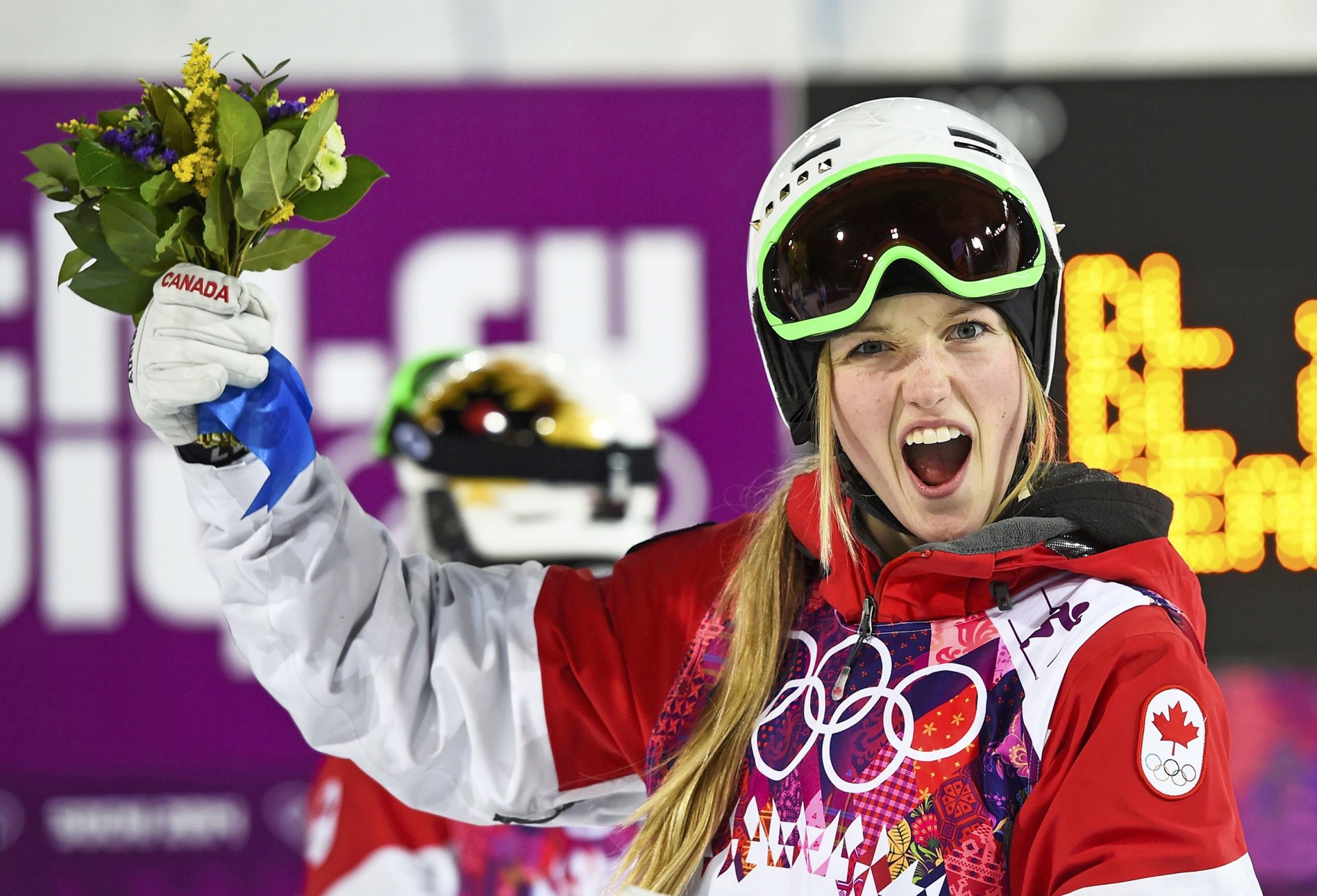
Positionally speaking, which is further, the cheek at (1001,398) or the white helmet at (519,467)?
the white helmet at (519,467)

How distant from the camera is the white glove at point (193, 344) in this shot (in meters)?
1.41

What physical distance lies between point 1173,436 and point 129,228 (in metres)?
3.04

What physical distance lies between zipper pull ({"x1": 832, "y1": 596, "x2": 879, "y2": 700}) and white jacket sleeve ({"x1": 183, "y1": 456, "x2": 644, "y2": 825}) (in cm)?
37

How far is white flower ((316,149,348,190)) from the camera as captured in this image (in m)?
1.52

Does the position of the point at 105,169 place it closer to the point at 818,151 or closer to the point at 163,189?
the point at 163,189

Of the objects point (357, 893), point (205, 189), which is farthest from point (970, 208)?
point (357, 893)

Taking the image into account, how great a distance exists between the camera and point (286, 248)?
157 cm

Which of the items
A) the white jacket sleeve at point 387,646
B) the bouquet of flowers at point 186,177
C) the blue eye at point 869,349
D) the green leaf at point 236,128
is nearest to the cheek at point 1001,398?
the blue eye at point 869,349

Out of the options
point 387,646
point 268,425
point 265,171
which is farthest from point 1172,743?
point 265,171

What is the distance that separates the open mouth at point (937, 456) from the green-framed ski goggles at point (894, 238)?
0.15 metres

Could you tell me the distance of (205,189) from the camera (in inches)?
57.8

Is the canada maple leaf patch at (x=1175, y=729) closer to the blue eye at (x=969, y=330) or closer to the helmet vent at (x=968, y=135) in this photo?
the blue eye at (x=969, y=330)

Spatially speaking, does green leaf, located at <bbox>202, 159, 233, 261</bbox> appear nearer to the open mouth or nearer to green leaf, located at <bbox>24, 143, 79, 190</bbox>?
green leaf, located at <bbox>24, 143, 79, 190</bbox>

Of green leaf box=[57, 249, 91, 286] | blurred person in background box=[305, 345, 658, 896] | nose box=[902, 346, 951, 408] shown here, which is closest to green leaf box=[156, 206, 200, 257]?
green leaf box=[57, 249, 91, 286]
